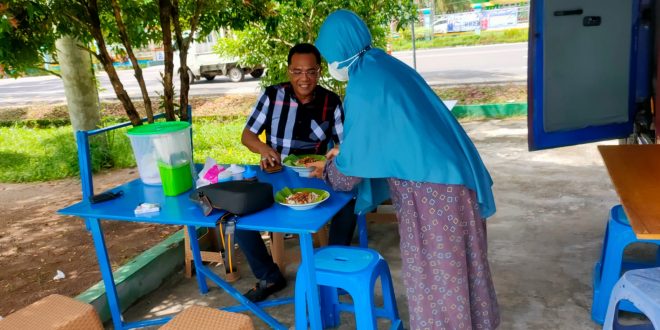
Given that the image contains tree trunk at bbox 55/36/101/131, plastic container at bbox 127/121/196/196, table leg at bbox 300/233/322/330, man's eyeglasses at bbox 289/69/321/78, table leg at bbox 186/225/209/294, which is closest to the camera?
table leg at bbox 300/233/322/330

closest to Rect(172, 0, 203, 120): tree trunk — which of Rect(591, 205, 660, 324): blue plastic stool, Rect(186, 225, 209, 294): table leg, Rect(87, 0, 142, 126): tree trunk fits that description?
Rect(87, 0, 142, 126): tree trunk

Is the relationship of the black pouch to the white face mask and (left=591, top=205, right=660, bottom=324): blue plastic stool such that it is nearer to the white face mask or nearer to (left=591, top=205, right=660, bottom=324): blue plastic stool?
the white face mask

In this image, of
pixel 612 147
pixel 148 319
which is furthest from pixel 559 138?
pixel 148 319

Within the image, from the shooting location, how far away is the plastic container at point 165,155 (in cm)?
222

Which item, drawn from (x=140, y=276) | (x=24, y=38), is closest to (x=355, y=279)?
(x=140, y=276)

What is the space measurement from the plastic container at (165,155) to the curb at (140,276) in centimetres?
76

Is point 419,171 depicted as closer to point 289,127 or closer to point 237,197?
point 237,197

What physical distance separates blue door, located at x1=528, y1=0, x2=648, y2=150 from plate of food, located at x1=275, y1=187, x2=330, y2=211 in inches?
105

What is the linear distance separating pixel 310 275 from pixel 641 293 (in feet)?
3.70

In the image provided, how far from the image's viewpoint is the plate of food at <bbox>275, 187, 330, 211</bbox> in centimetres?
192

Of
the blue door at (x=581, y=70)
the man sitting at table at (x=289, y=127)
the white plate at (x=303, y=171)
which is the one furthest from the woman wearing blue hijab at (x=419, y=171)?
the blue door at (x=581, y=70)

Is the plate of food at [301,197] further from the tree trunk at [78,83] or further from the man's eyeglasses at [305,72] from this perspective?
the tree trunk at [78,83]

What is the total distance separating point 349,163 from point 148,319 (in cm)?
163

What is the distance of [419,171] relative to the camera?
67.7 inches
